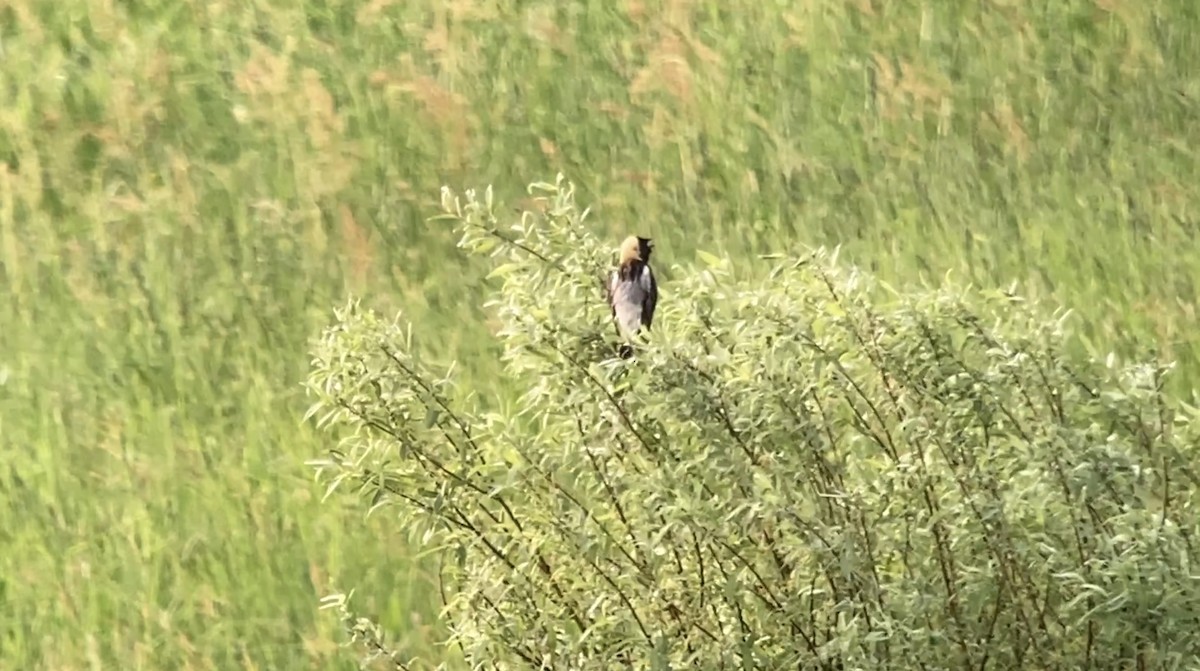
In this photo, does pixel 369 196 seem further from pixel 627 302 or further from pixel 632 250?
pixel 627 302

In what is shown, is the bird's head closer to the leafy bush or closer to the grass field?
the leafy bush

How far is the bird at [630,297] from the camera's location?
2703 millimetres

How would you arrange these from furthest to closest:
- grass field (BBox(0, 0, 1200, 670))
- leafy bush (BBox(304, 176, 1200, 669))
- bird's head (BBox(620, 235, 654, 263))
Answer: grass field (BBox(0, 0, 1200, 670))
bird's head (BBox(620, 235, 654, 263))
leafy bush (BBox(304, 176, 1200, 669))

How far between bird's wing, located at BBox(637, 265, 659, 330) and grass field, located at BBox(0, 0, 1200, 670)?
4.59 feet

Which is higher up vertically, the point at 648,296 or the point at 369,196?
the point at 648,296

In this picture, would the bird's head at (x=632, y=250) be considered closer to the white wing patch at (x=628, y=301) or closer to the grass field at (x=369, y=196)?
the white wing patch at (x=628, y=301)

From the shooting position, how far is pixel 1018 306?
111 inches

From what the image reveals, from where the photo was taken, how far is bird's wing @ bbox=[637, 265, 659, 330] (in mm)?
2799

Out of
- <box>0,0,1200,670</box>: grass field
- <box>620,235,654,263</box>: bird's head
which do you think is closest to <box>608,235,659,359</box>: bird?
<box>620,235,654,263</box>: bird's head

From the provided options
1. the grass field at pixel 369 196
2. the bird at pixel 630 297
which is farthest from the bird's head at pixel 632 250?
the grass field at pixel 369 196

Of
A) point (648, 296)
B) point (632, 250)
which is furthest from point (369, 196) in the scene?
point (648, 296)

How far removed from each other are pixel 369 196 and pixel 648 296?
2.63 meters

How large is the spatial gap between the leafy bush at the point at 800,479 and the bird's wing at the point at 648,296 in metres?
0.04

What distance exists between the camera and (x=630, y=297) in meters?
2.80
